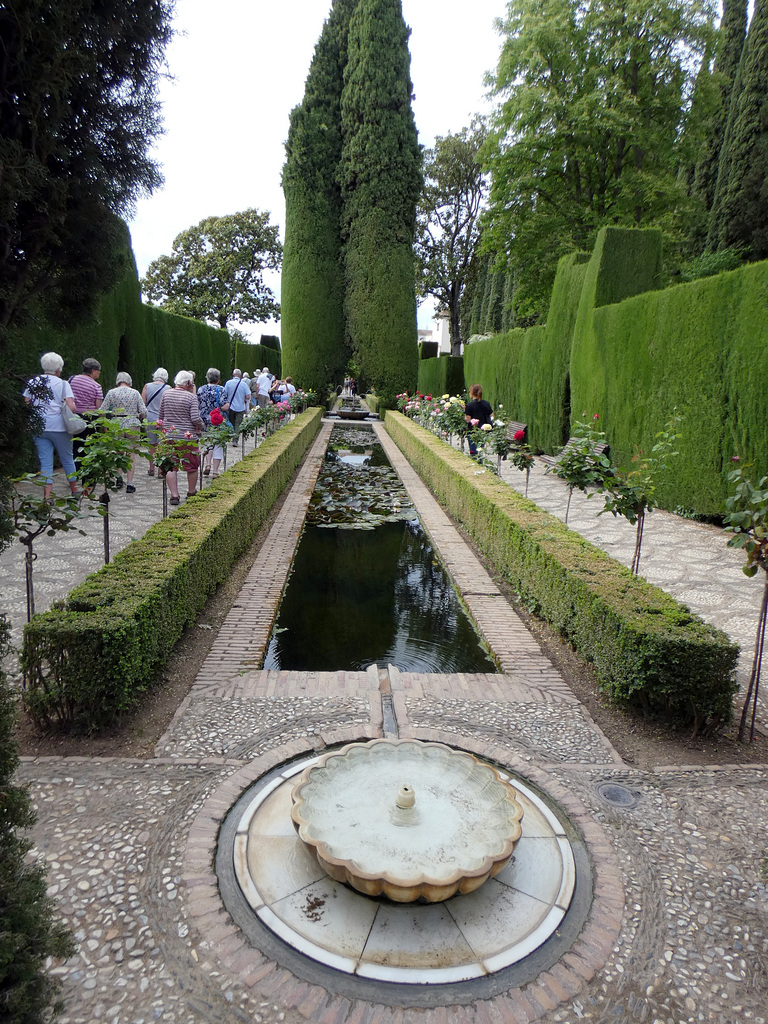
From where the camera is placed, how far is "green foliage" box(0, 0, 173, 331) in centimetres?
194

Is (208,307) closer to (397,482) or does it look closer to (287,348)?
(287,348)

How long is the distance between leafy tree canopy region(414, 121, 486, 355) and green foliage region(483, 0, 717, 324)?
522 inches

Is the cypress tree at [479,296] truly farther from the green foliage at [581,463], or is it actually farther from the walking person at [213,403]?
the green foliage at [581,463]

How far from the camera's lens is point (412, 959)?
2.02 meters

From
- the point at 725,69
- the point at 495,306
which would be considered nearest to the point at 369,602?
the point at 725,69

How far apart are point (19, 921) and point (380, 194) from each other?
80.8 ft

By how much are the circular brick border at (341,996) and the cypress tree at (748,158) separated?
21886mm

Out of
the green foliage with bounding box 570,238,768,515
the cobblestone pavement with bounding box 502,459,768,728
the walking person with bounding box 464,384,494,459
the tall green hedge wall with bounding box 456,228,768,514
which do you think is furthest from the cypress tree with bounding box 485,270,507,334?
the cobblestone pavement with bounding box 502,459,768,728

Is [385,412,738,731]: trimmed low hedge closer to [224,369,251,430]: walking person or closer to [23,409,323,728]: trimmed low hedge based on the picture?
[23,409,323,728]: trimmed low hedge

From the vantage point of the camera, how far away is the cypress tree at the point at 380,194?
21.6m

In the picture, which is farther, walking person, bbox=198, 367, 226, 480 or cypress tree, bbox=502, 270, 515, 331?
cypress tree, bbox=502, 270, 515, 331

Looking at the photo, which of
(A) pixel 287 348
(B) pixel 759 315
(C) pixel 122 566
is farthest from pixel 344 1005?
(A) pixel 287 348

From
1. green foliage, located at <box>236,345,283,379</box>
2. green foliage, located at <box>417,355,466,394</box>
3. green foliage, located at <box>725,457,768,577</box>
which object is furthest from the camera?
green foliage, located at <box>236,345,283,379</box>

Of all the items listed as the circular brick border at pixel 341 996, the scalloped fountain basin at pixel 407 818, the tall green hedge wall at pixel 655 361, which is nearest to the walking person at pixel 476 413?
the tall green hedge wall at pixel 655 361
